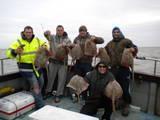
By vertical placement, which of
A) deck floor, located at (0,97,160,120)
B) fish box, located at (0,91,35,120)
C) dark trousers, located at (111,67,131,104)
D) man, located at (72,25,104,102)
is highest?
man, located at (72,25,104,102)

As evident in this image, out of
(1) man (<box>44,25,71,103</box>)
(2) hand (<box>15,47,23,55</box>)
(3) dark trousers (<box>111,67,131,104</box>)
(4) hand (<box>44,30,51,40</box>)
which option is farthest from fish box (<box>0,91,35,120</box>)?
(3) dark trousers (<box>111,67,131,104</box>)

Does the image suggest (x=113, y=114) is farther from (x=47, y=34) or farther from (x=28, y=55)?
(x=47, y=34)

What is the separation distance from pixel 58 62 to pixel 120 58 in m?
1.41

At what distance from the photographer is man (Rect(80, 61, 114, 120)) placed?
4.10 m

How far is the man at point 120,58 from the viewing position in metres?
4.45

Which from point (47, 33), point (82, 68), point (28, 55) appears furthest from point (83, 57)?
point (28, 55)

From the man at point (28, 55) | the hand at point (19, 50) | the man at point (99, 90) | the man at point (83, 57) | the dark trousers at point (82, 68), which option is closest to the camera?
the man at point (99, 90)

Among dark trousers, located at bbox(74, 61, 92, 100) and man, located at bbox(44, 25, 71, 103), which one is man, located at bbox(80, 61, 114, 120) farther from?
man, located at bbox(44, 25, 71, 103)

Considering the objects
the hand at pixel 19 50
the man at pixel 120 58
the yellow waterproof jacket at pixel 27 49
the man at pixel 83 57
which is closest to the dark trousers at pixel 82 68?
the man at pixel 83 57

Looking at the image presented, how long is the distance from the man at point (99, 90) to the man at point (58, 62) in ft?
3.42

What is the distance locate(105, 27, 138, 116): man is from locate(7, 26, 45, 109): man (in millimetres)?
1420

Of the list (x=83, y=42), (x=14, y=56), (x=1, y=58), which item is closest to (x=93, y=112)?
(x=83, y=42)

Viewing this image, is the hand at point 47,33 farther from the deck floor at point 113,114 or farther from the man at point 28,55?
the deck floor at point 113,114

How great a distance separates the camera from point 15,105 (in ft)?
14.0
